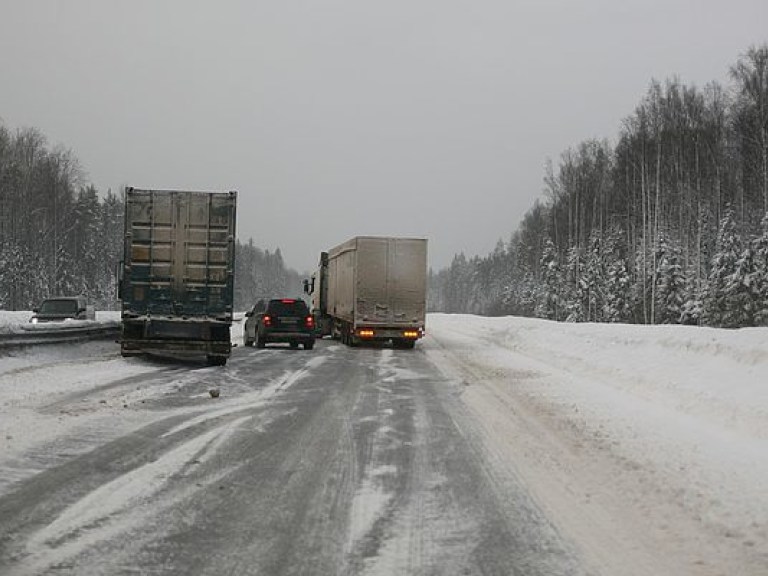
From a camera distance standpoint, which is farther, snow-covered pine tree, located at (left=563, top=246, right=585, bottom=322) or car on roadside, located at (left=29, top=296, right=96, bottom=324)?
snow-covered pine tree, located at (left=563, top=246, right=585, bottom=322)

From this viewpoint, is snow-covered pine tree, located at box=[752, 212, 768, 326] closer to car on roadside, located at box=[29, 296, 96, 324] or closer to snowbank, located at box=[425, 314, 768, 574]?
snowbank, located at box=[425, 314, 768, 574]

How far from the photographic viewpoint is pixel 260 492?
573 centimetres

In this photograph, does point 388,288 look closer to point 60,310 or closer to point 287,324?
point 287,324

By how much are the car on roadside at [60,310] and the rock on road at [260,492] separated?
18224 millimetres

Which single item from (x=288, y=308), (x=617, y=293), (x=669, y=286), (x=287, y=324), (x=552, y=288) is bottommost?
(x=287, y=324)

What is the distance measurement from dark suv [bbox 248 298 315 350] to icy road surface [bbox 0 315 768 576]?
10.3 meters

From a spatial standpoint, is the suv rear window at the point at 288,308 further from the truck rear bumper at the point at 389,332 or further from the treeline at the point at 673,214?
the treeline at the point at 673,214

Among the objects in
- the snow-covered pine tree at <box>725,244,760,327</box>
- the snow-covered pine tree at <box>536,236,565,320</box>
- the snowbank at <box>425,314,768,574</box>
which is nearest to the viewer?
the snowbank at <box>425,314,768,574</box>

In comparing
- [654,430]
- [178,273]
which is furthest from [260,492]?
[178,273]

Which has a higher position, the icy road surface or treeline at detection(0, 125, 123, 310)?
treeline at detection(0, 125, 123, 310)

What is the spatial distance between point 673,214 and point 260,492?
54338 mm

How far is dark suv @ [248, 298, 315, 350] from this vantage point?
945 inches

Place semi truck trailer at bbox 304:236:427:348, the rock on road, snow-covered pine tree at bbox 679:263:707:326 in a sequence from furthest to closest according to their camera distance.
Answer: snow-covered pine tree at bbox 679:263:707:326 < semi truck trailer at bbox 304:236:427:348 < the rock on road

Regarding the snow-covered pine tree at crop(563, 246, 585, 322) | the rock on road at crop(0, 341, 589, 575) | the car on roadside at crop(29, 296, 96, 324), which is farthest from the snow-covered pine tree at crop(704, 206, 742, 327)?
the rock on road at crop(0, 341, 589, 575)
